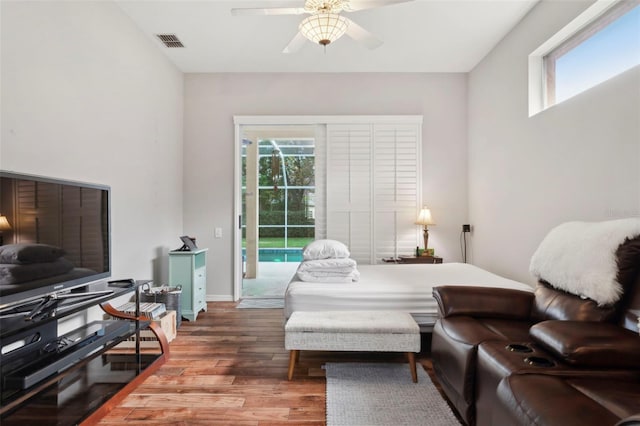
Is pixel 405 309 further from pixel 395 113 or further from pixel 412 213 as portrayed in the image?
pixel 395 113

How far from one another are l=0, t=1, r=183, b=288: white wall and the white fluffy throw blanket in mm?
3195

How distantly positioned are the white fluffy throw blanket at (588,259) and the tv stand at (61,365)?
8.50 feet

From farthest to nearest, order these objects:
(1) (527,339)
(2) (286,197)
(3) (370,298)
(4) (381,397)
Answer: (2) (286,197)
(3) (370,298)
(4) (381,397)
(1) (527,339)

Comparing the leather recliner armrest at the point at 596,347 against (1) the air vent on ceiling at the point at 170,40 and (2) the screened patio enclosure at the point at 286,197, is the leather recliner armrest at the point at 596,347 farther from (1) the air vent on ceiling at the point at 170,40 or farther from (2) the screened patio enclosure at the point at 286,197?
(2) the screened patio enclosure at the point at 286,197

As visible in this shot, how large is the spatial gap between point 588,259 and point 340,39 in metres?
2.93

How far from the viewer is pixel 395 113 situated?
4.25 m

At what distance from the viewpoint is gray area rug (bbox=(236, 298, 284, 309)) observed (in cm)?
395

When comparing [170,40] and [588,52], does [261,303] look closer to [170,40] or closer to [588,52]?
[170,40]

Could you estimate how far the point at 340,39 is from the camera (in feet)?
11.1

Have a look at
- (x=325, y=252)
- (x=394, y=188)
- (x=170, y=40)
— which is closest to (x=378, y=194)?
(x=394, y=188)

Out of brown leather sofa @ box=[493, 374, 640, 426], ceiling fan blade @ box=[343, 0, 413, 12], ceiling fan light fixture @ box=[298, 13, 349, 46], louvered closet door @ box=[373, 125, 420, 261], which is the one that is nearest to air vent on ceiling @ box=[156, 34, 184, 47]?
ceiling fan light fixture @ box=[298, 13, 349, 46]

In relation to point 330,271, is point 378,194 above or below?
above

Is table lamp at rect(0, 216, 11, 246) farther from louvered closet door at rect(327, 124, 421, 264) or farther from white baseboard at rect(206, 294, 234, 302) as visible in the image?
louvered closet door at rect(327, 124, 421, 264)

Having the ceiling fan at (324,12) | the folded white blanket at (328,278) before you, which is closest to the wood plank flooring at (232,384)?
the folded white blanket at (328,278)
